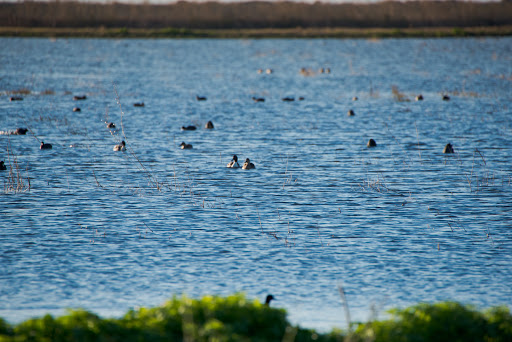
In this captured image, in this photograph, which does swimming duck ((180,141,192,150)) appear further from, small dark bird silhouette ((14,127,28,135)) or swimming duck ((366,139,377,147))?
small dark bird silhouette ((14,127,28,135))

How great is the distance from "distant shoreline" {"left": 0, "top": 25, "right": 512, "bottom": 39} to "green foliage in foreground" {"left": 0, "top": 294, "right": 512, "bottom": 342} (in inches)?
3132

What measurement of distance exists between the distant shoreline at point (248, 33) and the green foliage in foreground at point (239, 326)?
79540mm

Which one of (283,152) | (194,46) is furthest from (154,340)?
(194,46)

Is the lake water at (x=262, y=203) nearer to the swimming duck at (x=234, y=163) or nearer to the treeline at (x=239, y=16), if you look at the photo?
the swimming duck at (x=234, y=163)

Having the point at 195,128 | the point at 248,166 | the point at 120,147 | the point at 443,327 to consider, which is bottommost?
the point at 443,327

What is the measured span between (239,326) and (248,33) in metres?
82.5

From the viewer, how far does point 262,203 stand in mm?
16672

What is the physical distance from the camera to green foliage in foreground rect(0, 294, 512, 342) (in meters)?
7.15

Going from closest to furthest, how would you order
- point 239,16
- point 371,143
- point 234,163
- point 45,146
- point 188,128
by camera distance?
point 234,163
point 45,146
point 371,143
point 188,128
point 239,16

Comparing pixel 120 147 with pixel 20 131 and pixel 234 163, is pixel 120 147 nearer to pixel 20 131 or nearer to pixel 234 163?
pixel 234 163

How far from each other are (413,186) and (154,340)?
1278 centimetres

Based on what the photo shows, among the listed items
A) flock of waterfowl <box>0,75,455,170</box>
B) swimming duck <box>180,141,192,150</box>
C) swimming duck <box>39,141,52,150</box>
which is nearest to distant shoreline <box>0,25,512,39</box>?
flock of waterfowl <box>0,75,455,170</box>

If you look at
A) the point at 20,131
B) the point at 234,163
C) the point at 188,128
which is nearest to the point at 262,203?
the point at 234,163

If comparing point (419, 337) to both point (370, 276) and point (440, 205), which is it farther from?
point (440, 205)
